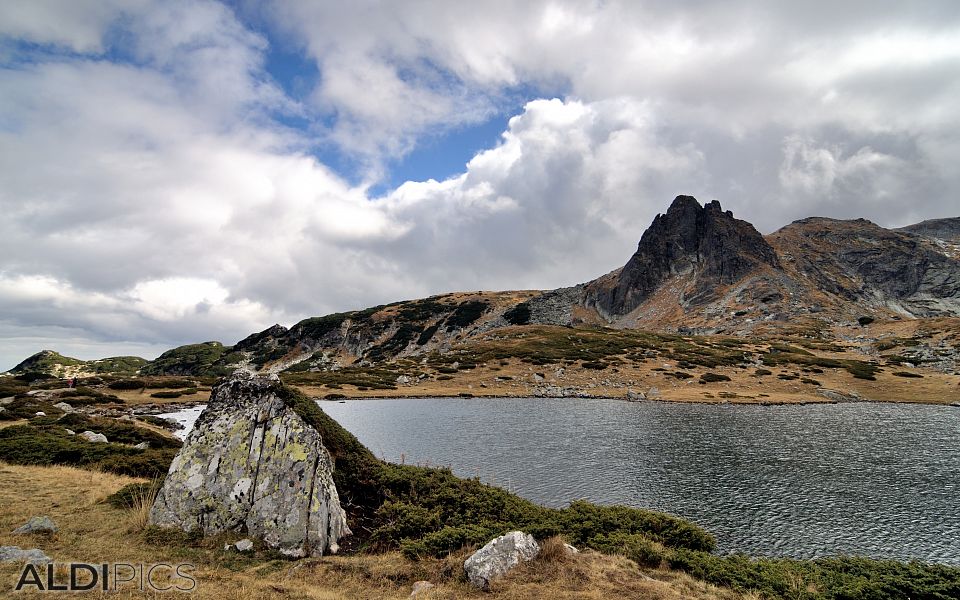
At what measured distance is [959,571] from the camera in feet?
46.5

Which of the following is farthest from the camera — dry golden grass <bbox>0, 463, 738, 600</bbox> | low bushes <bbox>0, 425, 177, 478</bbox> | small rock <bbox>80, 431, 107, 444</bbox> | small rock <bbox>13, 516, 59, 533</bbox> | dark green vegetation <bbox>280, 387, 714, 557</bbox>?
small rock <bbox>80, 431, 107, 444</bbox>

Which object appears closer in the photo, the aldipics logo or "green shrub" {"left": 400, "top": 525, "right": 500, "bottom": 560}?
the aldipics logo

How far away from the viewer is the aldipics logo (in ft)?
32.7

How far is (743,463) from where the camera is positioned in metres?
33.4

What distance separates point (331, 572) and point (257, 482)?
4.82 meters

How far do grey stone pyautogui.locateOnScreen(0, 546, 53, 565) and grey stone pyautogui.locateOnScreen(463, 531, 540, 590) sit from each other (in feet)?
35.5

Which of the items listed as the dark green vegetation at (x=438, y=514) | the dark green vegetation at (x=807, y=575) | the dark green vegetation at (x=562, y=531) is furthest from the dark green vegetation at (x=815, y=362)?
the dark green vegetation at (x=438, y=514)

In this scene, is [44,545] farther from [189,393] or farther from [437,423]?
[189,393]

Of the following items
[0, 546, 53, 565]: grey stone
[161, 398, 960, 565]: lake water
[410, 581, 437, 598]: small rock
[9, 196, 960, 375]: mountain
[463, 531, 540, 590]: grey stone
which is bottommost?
[161, 398, 960, 565]: lake water

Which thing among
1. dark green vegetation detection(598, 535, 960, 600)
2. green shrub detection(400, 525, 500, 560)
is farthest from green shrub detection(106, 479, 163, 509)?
dark green vegetation detection(598, 535, 960, 600)

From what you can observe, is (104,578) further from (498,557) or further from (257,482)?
(498,557)

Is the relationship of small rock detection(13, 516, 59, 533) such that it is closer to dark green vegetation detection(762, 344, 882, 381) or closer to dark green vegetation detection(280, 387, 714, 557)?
dark green vegetation detection(280, 387, 714, 557)

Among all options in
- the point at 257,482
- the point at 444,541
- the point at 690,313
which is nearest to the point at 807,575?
the point at 444,541

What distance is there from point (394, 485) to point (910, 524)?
1029 inches
